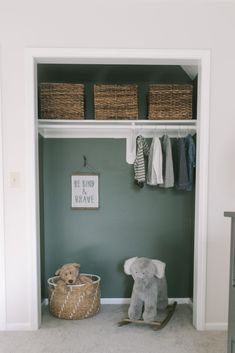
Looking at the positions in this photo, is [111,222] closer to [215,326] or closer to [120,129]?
[120,129]

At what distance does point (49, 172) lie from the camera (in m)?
3.32

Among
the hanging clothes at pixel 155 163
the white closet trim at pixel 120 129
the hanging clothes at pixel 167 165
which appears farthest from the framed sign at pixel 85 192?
the hanging clothes at pixel 167 165

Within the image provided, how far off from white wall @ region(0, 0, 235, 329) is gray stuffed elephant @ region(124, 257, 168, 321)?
42cm

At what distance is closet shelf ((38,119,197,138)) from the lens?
3.01 metres

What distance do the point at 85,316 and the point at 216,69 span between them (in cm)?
226

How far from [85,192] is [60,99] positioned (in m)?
0.88

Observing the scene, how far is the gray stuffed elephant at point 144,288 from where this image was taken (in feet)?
9.38

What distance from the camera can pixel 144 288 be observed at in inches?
114

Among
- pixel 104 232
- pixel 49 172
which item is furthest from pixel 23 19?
pixel 104 232

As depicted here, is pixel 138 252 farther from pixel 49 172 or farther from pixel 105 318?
pixel 49 172

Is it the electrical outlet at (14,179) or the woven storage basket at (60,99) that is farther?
the woven storage basket at (60,99)

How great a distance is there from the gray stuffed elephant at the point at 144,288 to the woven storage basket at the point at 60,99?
138cm

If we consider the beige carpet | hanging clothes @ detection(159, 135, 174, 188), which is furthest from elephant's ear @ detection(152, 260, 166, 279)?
hanging clothes @ detection(159, 135, 174, 188)

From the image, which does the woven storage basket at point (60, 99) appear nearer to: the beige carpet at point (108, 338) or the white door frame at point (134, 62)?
the white door frame at point (134, 62)
